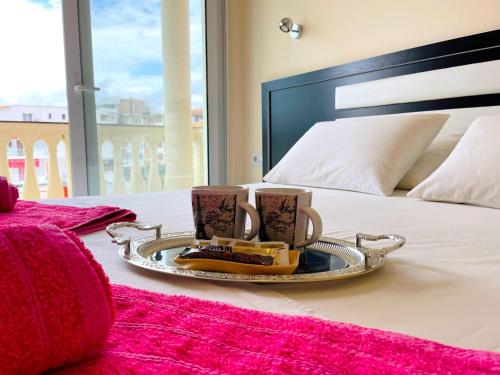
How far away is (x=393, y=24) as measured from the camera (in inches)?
74.0

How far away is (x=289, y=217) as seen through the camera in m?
0.62

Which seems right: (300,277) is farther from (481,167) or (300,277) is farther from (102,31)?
(102,31)

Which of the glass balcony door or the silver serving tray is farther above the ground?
the glass balcony door

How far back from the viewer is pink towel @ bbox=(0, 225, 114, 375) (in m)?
0.26

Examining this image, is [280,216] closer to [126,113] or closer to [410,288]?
[410,288]

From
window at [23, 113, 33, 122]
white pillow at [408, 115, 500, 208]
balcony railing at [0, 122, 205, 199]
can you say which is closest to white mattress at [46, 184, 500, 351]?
white pillow at [408, 115, 500, 208]

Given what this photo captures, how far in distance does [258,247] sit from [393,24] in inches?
66.2

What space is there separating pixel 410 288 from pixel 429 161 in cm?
113

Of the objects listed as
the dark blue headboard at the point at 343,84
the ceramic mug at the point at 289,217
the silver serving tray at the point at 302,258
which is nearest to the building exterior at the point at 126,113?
the dark blue headboard at the point at 343,84

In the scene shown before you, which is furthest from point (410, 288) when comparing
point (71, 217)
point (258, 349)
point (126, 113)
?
point (126, 113)

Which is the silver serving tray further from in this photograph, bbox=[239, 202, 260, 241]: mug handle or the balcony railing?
the balcony railing

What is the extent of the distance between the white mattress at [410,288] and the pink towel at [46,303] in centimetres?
19

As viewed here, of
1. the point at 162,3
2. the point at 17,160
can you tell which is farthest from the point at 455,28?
the point at 17,160

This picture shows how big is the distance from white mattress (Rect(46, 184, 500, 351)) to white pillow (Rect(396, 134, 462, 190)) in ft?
2.07
